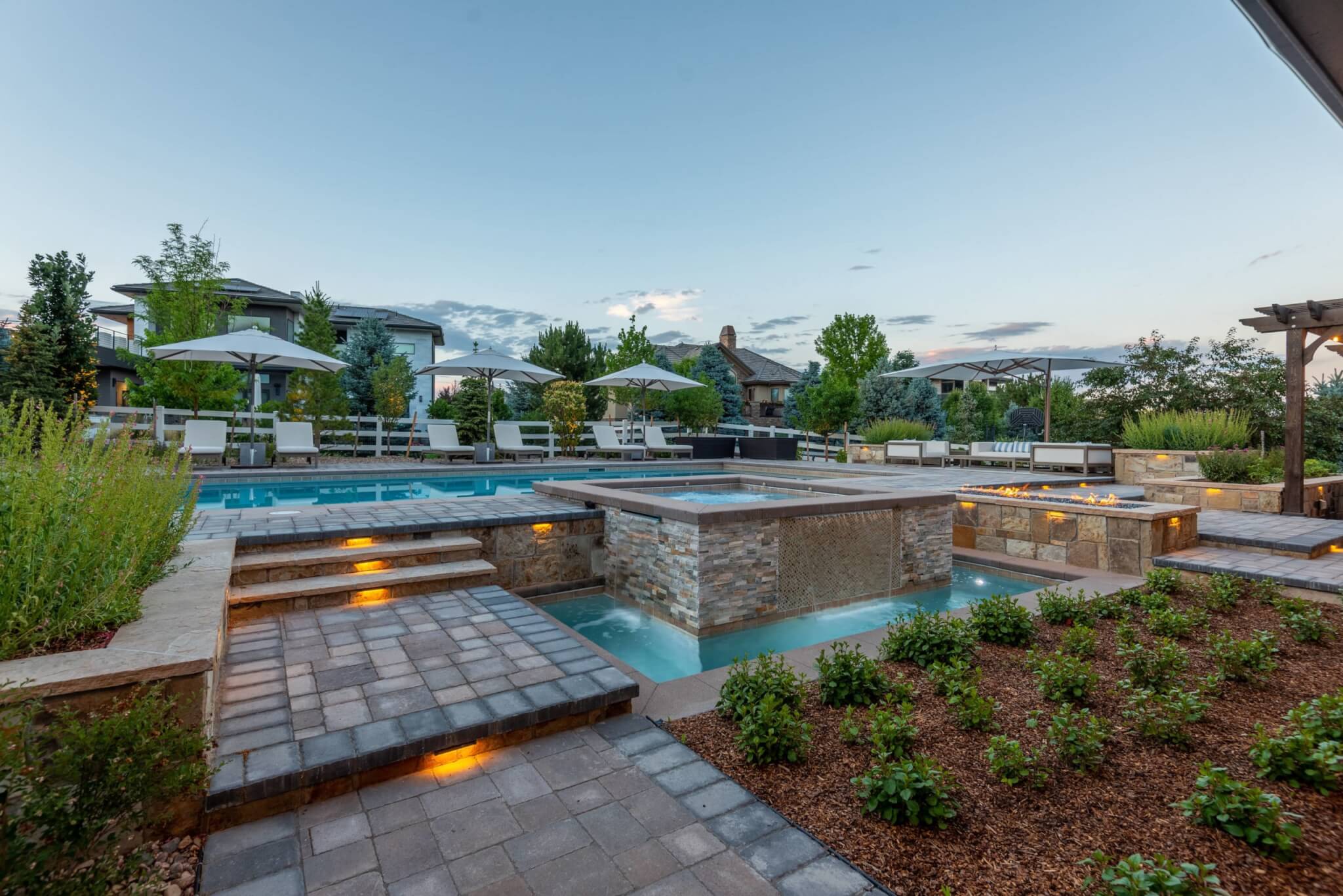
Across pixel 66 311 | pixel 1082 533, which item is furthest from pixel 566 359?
pixel 1082 533

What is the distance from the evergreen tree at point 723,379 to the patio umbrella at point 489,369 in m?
15.4

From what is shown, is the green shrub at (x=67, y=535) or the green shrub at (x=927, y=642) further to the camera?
the green shrub at (x=927, y=642)

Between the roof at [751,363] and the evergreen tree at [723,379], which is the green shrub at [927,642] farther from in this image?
the roof at [751,363]

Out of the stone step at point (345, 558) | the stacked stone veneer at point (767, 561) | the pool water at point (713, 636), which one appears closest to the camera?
the stone step at point (345, 558)

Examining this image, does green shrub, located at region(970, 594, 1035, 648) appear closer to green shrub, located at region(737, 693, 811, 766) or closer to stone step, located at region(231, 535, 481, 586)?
green shrub, located at region(737, 693, 811, 766)

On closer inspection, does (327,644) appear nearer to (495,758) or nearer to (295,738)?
(295,738)

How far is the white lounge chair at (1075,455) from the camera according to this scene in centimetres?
1048

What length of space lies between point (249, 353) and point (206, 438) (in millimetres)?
2069

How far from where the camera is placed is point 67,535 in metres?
2.35

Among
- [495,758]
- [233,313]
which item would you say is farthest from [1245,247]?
[233,313]

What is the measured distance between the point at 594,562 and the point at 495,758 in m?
3.19

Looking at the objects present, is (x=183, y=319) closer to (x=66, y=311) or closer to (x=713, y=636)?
(x=66, y=311)

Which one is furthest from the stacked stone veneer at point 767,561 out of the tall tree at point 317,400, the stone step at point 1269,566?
the tall tree at point 317,400

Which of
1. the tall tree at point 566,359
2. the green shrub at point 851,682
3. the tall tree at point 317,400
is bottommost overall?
the green shrub at point 851,682
